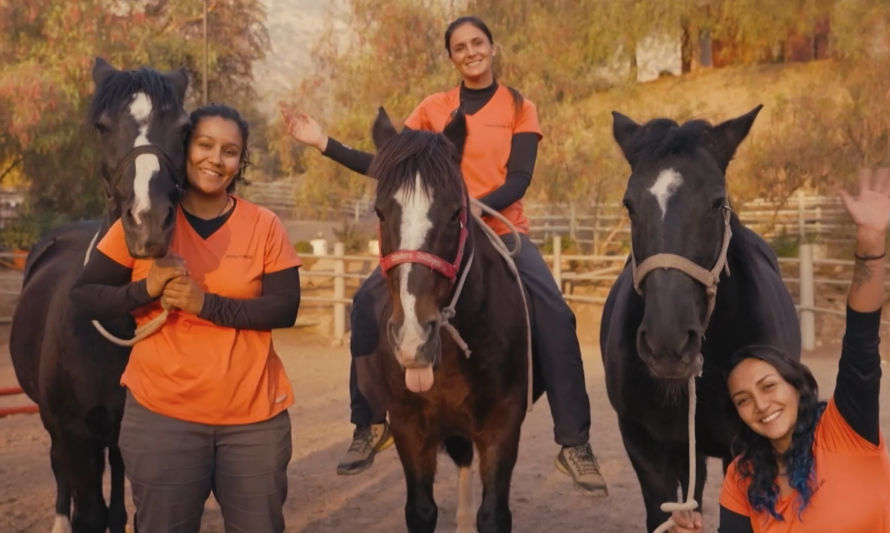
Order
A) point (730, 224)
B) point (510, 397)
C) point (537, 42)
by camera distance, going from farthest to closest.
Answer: point (537, 42) < point (510, 397) < point (730, 224)

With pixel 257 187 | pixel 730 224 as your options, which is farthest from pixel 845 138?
pixel 257 187

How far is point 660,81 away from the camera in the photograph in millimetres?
32844

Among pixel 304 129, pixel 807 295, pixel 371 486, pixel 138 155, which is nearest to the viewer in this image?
pixel 138 155

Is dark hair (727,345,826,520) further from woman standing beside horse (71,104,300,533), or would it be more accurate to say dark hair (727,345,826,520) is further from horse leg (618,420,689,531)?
woman standing beside horse (71,104,300,533)

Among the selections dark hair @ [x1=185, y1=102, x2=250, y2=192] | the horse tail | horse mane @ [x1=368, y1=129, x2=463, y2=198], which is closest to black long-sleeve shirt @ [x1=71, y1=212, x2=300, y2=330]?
dark hair @ [x1=185, y1=102, x2=250, y2=192]

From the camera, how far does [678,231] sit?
3115 mm

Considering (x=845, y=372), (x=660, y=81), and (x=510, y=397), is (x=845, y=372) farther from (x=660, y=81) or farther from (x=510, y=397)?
(x=660, y=81)

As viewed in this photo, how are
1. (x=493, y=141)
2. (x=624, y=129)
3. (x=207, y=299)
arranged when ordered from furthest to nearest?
(x=493, y=141) → (x=624, y=129) → (x=207, y=299)

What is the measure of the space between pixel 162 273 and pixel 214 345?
0.32 meters

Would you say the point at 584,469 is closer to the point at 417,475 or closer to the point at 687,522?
the point at 417,475

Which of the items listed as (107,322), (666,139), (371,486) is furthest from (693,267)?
(371,486)

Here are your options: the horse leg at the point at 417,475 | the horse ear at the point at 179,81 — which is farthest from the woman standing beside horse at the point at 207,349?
the horse leg at the point at 417,475

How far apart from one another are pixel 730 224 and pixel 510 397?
1.16 m

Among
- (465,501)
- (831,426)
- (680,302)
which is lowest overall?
A: (465,501)
